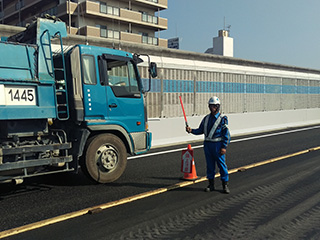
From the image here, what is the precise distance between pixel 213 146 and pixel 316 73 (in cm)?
2402

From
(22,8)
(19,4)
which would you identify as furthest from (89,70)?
(19,4)

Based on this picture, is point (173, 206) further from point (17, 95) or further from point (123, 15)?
point (123, 15)

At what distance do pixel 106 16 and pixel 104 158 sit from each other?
1369 inches

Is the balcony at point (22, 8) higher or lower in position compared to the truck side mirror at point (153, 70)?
higher

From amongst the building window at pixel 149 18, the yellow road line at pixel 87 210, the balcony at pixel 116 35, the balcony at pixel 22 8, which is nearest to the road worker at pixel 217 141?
the yellow road line at pixel 87 210

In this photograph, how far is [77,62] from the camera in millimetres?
6133

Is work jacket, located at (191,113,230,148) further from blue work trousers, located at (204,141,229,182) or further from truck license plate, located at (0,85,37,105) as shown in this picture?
truck license plate, located at (0,85,37,105)

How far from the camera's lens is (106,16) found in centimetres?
3791

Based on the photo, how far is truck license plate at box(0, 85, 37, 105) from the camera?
16.8ft

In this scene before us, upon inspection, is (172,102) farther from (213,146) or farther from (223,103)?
(213,146)

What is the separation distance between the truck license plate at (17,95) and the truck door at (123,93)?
152 cm

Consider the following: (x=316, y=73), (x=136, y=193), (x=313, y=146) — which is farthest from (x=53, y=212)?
(x=316, y=73)

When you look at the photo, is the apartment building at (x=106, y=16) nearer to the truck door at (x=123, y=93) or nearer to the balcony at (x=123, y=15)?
the balcony at (x=123, y=15)

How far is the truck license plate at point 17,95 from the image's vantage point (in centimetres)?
511
